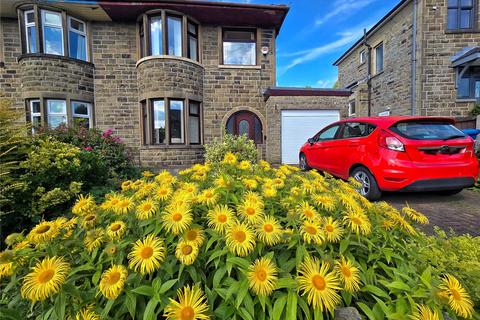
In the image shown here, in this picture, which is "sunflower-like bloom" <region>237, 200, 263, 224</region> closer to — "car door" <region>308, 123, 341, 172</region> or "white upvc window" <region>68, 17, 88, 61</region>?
"car door" <region>308, 123, 341, 172</region>

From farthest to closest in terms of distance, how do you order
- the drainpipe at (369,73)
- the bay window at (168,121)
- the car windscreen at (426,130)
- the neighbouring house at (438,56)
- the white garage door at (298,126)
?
the drainpipe at (369,73)
the neighbouring house at (438,56)
the white garage door at (298,126)
the bay window at (168,121)
the car windscreen at (426,130)

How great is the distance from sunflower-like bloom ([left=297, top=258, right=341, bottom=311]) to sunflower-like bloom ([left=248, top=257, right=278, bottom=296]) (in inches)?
4.4

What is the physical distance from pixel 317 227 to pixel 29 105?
41.5 ft

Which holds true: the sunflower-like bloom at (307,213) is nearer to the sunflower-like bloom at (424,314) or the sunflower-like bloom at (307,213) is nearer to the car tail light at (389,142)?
the sunflower-like bloom at (424,314)

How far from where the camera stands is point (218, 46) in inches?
409

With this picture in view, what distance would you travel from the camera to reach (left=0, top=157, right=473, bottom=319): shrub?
91 centimetres

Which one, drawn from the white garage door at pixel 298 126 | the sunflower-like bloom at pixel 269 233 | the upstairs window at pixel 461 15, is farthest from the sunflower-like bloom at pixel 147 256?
the upstairs window at pixel 461 15

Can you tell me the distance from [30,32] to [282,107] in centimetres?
1084

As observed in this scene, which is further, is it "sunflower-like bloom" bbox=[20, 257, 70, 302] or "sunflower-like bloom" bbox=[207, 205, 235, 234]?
"sunflower-like bloom" bbox=[207, 205, 235, 234]

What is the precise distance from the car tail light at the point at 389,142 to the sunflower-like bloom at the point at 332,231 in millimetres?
3576

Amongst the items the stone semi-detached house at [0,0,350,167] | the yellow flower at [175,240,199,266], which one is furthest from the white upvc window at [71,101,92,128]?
the yellow flower at [175,240,199,266]

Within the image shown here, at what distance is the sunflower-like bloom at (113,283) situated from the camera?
2.93ft

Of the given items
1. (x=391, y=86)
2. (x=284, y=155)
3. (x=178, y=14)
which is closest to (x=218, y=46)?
(x=178, y=14)

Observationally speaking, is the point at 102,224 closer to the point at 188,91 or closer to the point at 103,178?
the point at 103,178
